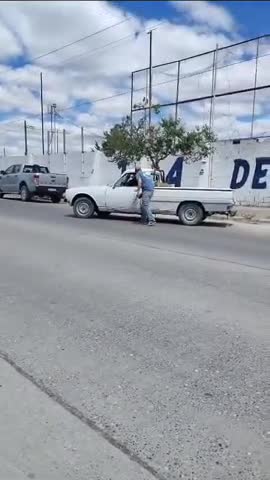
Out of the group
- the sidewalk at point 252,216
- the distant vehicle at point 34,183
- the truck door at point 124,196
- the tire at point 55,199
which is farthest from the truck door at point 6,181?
the sidewalk at point 252,216

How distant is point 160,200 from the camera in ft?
49.7

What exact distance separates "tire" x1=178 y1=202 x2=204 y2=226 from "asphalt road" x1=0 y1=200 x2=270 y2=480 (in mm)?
6474

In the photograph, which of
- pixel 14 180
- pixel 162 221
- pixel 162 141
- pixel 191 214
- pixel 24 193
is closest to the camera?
pixel 191 214

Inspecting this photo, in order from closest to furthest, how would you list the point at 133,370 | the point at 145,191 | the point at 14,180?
the point at 133,370 < the point at 145,191 < the point at 14,180

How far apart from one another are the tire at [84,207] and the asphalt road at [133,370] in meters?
7.82

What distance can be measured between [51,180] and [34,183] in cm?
84

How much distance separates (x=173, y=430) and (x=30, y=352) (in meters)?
1.75

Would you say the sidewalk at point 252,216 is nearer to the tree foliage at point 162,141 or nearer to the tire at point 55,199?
the tree foliage at point 162,141

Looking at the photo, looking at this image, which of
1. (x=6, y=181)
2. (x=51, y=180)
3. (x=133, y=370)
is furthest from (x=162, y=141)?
(x=133, y=370)

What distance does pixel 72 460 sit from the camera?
9.12ft

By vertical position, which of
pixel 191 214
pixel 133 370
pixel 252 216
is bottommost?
pixel 133 370

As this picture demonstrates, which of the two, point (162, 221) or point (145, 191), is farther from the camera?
point (162, 221)

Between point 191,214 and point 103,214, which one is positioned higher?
point 191,214

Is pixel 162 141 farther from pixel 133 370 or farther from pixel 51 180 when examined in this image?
pixel 133 370
